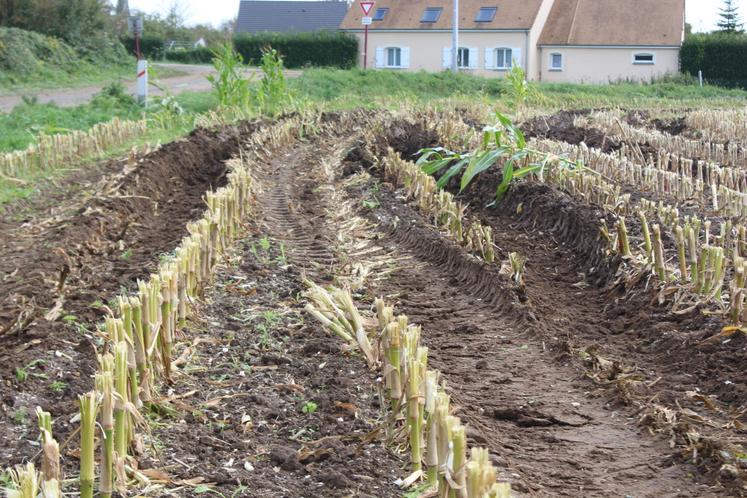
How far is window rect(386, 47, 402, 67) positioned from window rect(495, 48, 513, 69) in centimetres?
538

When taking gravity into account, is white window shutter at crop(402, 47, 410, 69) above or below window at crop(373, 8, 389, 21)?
below

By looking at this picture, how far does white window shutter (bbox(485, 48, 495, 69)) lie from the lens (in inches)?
2021

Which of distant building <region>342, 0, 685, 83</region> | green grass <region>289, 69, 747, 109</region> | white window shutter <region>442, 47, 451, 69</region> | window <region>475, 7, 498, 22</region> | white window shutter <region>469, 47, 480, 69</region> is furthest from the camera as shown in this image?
white window shutter <region>442, 47, 451, 69</region>

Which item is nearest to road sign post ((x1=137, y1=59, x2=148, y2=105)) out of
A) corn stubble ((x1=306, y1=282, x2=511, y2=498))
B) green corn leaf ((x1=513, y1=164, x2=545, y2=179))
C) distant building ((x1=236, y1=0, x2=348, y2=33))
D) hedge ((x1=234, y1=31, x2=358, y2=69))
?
green corn leaf ((x1=513, y1=164, x2=545, y2=179))

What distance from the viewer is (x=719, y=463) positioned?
A: 513cm

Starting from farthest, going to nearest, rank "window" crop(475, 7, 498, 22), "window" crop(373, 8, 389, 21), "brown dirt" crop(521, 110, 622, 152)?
"window" crop(373, 8, 389, 21)
"window" crop(475, 7, 498, 22)
"brown dirt" crop(521, 110, 622, 152)

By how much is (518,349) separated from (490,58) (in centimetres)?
4579

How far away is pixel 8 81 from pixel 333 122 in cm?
1500

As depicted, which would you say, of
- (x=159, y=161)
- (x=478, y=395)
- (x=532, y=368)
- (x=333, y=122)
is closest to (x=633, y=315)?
(x=532, y=368)

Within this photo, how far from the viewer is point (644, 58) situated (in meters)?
49.5

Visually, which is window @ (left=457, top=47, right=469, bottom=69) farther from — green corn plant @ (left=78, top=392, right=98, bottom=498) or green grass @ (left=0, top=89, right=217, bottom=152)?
green corn plant @ (left=78, top=392, right=98, bottom=498)

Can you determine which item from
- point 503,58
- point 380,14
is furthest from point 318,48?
point 503,58

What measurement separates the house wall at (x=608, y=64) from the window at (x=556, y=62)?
268mm

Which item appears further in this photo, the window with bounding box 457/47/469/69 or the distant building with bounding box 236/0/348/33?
the distant building with bounding box 236/0/348/33
